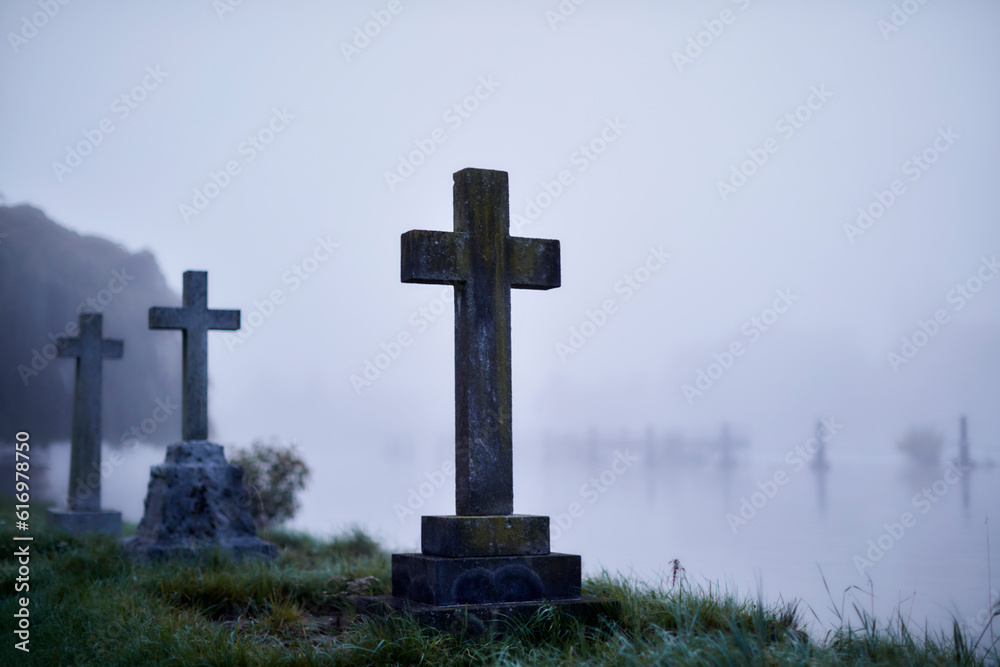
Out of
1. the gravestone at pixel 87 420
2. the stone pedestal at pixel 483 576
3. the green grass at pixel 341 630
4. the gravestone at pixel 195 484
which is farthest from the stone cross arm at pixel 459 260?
the gravestone at pixel 87 420

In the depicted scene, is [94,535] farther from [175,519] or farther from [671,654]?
[671,654]

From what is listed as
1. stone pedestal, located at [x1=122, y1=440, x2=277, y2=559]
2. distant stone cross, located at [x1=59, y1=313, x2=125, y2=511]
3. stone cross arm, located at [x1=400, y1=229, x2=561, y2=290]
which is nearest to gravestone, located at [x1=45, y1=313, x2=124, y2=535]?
distant stone cross, located at [x1=59, y1=313, x2=125, y2=511]

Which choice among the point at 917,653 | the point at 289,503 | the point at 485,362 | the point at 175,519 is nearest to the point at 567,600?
the point at 485,362

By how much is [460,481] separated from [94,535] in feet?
21.8

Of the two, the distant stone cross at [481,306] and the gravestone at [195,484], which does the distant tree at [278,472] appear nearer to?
the gravestone at [195,484]

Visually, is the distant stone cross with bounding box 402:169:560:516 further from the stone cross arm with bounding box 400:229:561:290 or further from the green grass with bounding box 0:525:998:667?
the green grass with bounding box 0:525:998:667

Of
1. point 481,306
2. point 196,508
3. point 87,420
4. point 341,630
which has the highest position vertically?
point 481,306

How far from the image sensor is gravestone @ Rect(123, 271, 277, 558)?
30.7 feet

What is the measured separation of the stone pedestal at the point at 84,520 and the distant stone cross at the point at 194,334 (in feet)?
12.3

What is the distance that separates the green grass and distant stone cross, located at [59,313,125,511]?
5990 mm

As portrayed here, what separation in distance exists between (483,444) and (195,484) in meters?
5.21

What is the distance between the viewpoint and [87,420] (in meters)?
13.6

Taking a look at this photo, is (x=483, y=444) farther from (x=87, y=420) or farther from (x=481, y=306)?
(x=87, y=420)

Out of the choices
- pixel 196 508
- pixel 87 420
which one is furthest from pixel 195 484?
pixel 87 420
